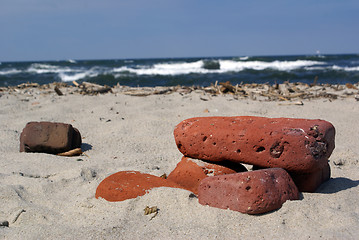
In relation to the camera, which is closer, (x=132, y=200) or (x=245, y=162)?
(x=132, y=200)

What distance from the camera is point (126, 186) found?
2641mm

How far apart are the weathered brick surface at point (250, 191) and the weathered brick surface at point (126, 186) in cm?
45

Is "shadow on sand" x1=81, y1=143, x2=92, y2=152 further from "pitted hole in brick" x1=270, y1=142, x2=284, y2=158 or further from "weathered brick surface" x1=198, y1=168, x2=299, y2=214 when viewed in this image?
"pitted hole in brick" x1=270, y1=142, x2=284, y2=158

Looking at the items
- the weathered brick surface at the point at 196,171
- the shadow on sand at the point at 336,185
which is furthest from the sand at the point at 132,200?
the weathered brick surface at the point at 196,171

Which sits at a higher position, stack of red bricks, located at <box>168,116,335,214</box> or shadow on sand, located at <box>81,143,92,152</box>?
stack of red bricks, located at <box>168,116,335,214</box>

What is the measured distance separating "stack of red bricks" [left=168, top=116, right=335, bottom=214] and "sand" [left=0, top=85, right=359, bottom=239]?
10 cm

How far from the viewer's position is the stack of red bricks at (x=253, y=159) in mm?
2221

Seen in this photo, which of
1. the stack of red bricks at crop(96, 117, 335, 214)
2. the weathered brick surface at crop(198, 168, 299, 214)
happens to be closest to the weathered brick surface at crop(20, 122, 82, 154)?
the stack of red bricks at crop(96, 117, 335, 214)

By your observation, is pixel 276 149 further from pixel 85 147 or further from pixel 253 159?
pixel 85 147

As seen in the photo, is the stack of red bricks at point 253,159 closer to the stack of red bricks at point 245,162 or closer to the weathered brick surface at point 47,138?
the stack of red bricks at point 245,162

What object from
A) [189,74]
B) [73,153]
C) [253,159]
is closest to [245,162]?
[253,159]

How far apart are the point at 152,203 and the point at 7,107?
17.5 feet

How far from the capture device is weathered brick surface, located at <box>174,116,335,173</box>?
241 centimetres

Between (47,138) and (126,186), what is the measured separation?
1697 mm
